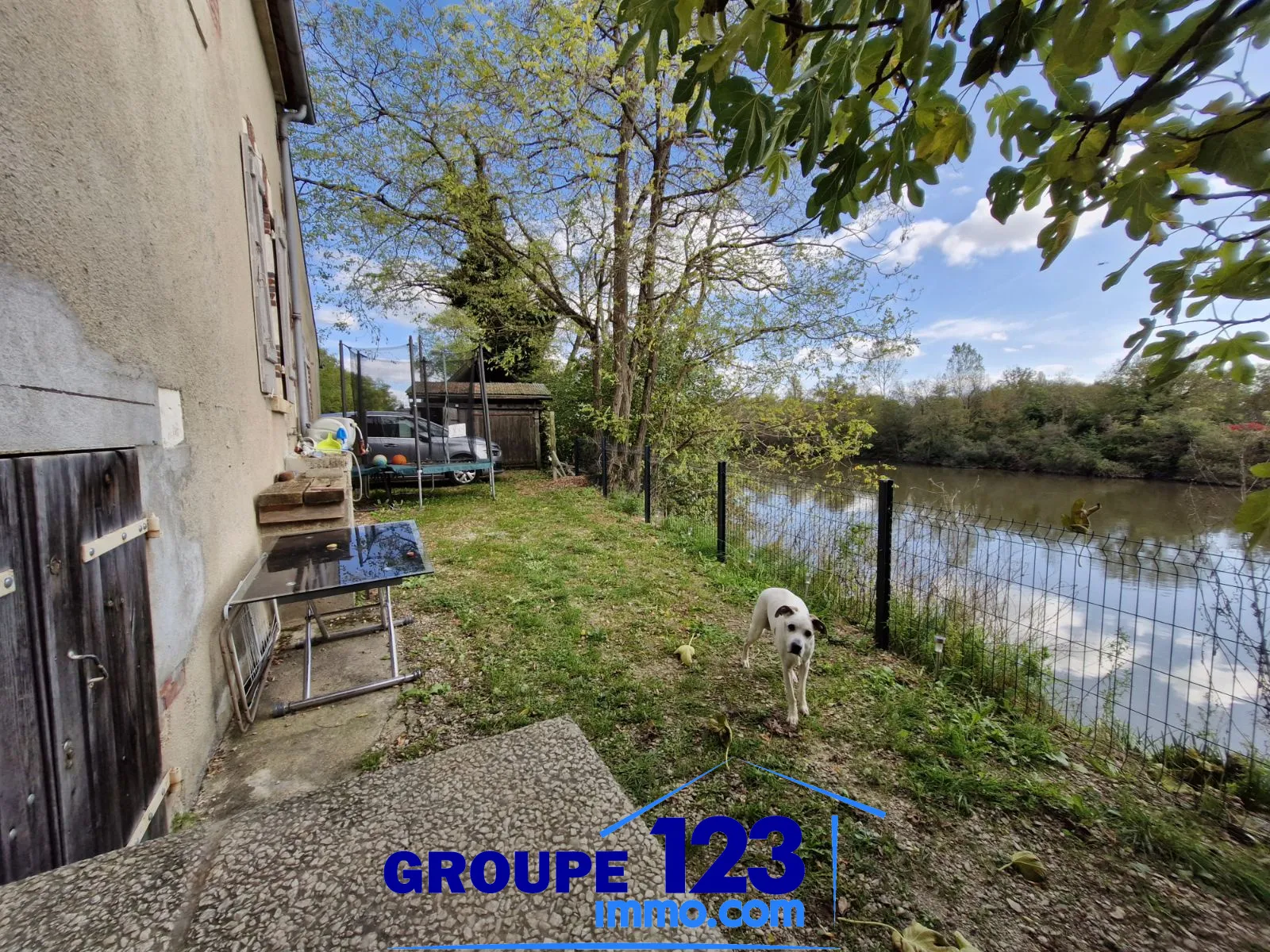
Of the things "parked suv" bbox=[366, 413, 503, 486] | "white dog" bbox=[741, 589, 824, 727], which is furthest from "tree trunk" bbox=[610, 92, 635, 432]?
"white dog" bbox=[741, 589, 824, 727]

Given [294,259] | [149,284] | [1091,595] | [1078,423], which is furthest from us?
[1078,423]

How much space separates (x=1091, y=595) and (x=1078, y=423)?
8.45 metres

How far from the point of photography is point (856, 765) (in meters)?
2.10

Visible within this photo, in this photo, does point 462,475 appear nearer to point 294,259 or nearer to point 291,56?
point 294,259

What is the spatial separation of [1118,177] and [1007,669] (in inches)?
115

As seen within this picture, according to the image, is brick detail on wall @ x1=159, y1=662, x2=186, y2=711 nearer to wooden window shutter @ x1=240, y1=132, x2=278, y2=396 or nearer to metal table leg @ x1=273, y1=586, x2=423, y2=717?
metal table leg @ x1=273, y1=586, x2=423, y2=717

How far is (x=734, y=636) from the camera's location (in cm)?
336

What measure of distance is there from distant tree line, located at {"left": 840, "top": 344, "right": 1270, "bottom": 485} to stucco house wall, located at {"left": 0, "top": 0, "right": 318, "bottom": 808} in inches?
94.9

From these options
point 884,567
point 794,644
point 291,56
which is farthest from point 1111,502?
point 291,56

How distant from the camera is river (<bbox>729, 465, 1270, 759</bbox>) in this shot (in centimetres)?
231

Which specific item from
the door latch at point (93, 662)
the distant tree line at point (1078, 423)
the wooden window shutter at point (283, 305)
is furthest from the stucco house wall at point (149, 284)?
the distant tree line at point (1078, 423)

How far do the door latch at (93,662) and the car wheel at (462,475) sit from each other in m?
7.36

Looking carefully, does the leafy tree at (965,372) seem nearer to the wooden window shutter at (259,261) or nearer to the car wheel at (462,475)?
the car wheel at (462,475)

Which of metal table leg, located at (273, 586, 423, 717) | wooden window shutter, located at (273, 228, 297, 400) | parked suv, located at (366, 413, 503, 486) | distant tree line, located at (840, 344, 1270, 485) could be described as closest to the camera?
metal table leg, located at (273, 586, 423, 717)
